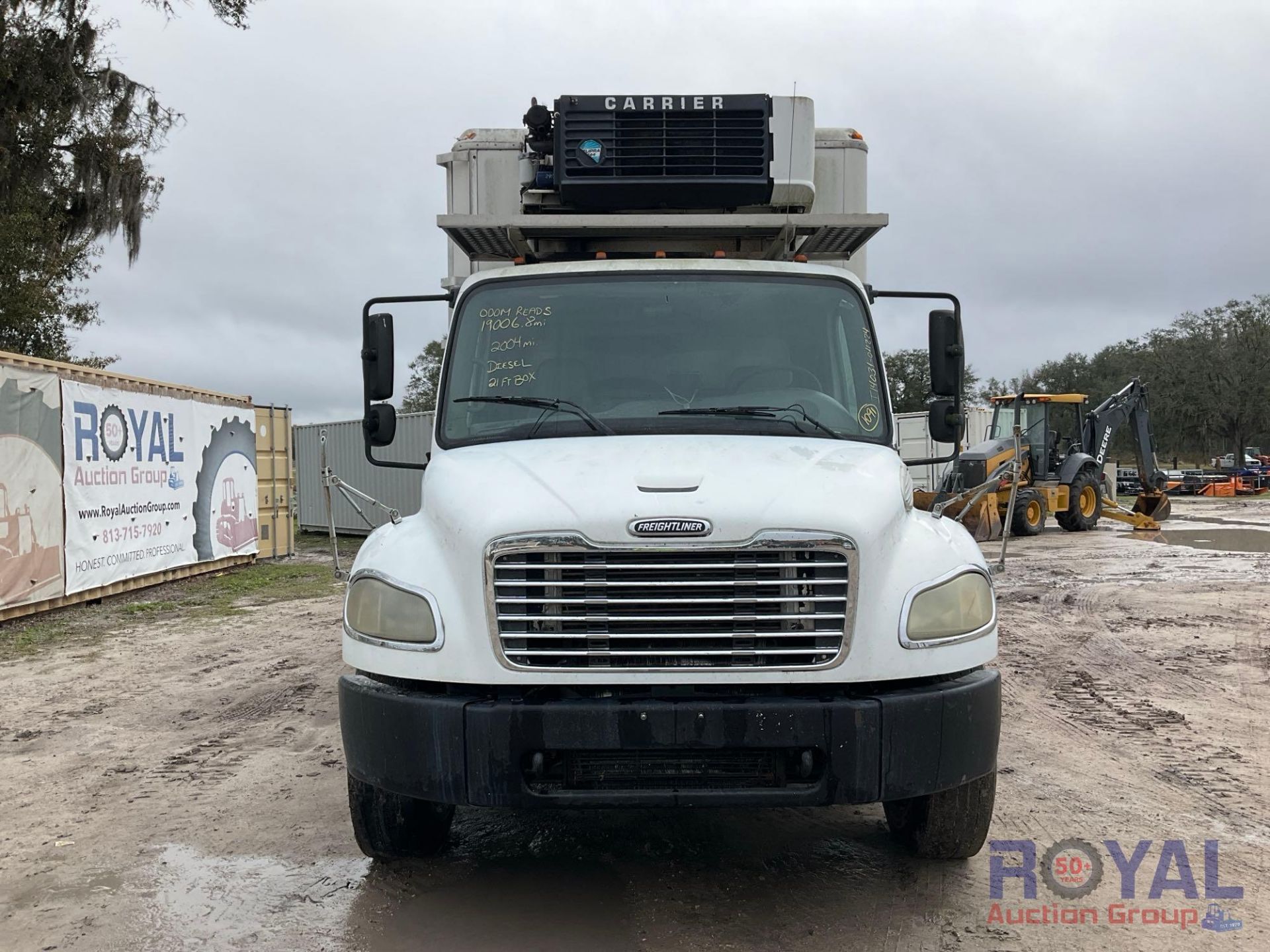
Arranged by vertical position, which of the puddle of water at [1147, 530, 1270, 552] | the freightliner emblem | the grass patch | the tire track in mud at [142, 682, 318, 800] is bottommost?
the puddle of water at [1147, 530, 1270, 552]

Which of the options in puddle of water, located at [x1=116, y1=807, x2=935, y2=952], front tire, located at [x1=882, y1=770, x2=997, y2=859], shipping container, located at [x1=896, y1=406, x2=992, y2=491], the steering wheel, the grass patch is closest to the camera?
puddle of water, located at [x1=116, y1=807, x2=935, y2=952]

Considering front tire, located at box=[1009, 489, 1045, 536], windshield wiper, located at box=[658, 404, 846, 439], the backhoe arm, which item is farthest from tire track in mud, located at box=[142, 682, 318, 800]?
the backhoe arm

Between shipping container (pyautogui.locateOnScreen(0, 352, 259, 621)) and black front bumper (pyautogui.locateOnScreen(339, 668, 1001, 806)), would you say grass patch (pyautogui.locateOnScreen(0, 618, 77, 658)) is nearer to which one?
shipping container (pyautogui.locateOnScreen(0, 352, 259, 621))

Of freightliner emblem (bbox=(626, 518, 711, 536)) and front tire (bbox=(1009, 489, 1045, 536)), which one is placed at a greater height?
freightliner emblem (bbox=(626, 518, 711, 536))

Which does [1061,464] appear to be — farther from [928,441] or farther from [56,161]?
[56,161]

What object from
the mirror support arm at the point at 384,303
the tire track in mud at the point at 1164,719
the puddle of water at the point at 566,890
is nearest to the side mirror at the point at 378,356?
the mirror support arm at the point at 384,303

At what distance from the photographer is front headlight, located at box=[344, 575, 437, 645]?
3637mm

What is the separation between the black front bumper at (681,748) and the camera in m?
3.46

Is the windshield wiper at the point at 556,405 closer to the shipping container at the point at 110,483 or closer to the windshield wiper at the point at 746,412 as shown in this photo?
the windshield wiper at the point at 746,412

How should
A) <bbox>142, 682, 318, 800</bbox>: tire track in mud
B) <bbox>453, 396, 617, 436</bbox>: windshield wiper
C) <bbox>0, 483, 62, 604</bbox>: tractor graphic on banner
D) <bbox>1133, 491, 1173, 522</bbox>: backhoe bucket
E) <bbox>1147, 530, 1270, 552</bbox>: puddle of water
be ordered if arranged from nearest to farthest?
<bbox>453, 396, 617, 436</bbox>: windshield wiper < <bbox>142, 682, 318, 800</bbox>: tire track in mud < <bbox>0, 483, 62, 604</bbox>: tractor graphic on banner < <bbox>1147, 530, 1270, 552</bbox>: puddle of water < <bbox>1133, 491, 1173, 522</bbox>: backhoe bucket

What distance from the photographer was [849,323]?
15.9 feet

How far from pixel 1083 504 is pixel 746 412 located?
20.5m

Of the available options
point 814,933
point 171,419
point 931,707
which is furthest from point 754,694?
point 171,419

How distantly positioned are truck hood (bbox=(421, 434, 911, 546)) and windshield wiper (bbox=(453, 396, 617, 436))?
9 cm
